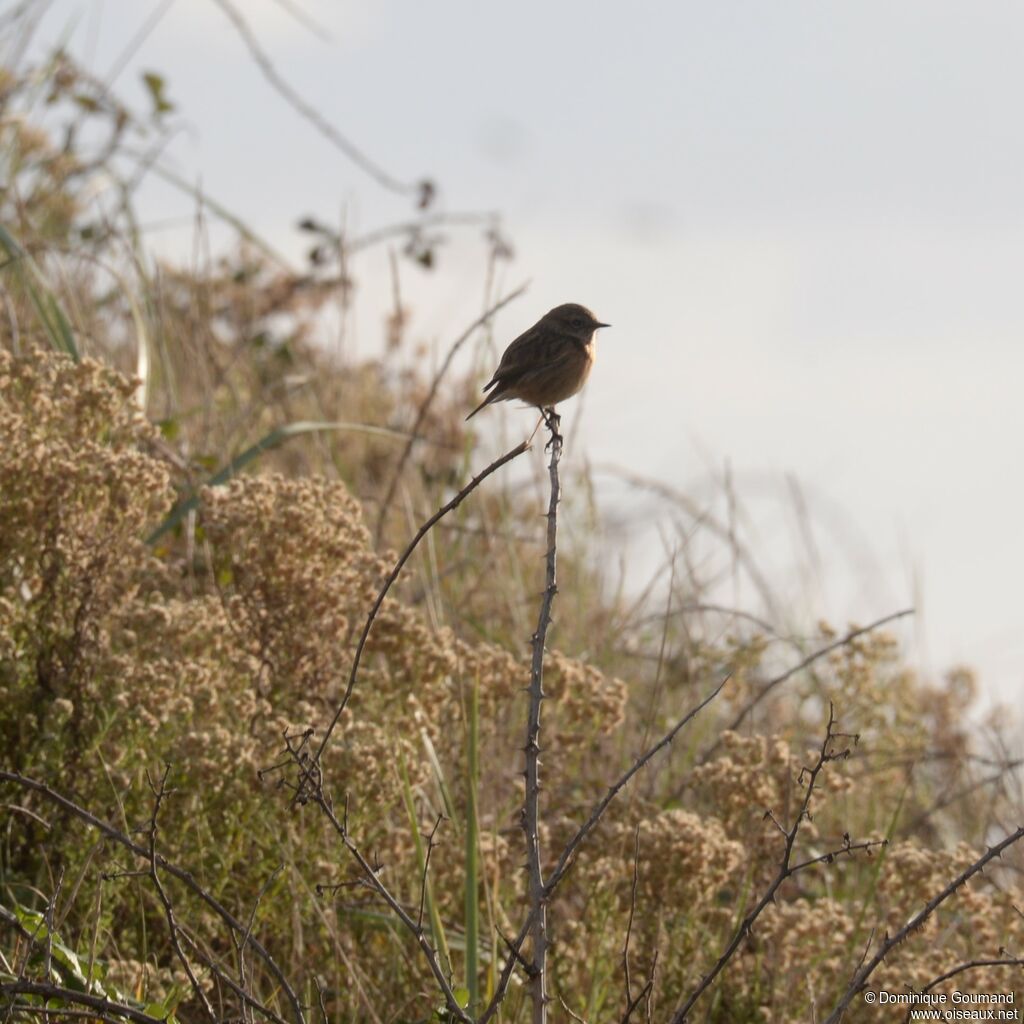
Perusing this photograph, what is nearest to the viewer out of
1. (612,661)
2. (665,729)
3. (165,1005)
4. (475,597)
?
(165,1005)

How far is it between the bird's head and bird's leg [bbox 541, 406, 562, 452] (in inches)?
10.3

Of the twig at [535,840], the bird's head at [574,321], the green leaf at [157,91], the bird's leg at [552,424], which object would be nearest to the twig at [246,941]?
the twig at [535,840]

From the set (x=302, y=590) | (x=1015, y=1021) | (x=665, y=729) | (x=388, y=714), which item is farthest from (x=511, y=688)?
(x=1015, y=1021)

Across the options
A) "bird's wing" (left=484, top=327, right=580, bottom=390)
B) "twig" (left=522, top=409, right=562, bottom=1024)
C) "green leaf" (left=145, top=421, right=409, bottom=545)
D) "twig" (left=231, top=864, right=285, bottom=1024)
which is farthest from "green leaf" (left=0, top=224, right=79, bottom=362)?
"twig" (left=522, top=409, right=562, bottom=1024)

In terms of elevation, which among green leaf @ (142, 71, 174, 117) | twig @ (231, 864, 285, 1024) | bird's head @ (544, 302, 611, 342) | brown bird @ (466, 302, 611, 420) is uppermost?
green leaf @ (142, 71, 174, 117)

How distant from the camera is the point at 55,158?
24.8 feet

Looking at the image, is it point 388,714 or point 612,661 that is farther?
point 612,661

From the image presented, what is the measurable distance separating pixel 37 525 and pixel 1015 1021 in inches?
106

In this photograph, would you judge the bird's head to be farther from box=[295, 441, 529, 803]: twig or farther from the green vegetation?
box=[295, 441, 529, 803]: twig

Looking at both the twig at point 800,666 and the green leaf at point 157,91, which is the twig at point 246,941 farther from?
the green leaf at point 157,91

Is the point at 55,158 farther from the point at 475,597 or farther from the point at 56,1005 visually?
the point at 56,1005

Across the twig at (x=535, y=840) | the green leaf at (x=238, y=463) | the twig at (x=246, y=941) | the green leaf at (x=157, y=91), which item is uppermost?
the green leaf at (x=157, y=91)

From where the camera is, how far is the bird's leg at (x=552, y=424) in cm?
376

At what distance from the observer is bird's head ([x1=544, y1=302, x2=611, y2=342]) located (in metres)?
4.86
